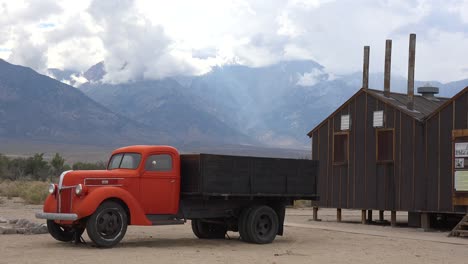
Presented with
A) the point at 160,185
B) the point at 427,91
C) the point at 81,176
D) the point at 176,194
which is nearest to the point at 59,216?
the point at 81,176

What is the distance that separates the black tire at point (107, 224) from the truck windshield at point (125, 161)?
1.22m

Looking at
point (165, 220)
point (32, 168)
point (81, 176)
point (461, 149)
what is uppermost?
point (461, 149)

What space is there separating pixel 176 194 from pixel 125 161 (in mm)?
1397

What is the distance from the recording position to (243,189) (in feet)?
59.8

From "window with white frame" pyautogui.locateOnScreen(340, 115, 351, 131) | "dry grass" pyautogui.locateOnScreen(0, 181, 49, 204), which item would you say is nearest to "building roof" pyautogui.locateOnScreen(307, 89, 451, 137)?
"window with white frame" pyautogui.locateOnScreen(340, 115, 351, 131)

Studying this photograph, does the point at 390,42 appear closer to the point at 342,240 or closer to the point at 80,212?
the point at 342,240

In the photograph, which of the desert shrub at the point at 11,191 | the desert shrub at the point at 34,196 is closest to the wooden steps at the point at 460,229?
the desert shrub at the point at 34,196

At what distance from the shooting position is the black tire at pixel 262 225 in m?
18.3

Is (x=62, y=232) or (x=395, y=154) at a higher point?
(x=395, y=154)

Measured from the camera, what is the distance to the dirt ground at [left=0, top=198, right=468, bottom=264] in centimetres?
1480

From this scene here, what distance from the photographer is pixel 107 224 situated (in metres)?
16.2

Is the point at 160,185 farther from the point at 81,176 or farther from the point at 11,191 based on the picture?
the point at 11,191

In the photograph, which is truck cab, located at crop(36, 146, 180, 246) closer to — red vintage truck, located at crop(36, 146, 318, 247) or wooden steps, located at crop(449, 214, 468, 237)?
red vintage truck, located at crop(36, 146, 318, 247)

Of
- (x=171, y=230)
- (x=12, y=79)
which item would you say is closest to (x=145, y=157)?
(x=171, y=230)
